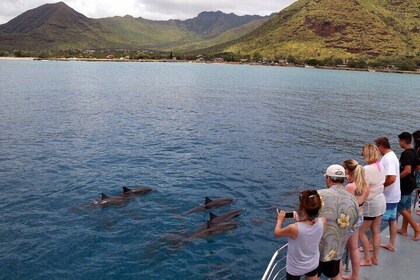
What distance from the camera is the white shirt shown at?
10312 mm

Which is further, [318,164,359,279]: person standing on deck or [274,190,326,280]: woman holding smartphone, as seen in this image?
[318,164,359,279]: person standing on deck

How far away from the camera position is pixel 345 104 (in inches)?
2719

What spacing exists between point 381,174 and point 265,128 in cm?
3422

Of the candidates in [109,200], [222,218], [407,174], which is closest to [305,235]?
[407,174]

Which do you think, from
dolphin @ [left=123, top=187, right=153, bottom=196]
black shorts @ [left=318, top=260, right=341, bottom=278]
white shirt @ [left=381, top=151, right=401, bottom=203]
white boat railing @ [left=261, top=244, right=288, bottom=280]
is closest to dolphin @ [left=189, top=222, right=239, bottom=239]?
white boat railing @ [left=261, top=244, right=288, bottom=280]

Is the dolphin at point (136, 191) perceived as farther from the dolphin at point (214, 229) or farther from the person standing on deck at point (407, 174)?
the person standing on deck at point (407, 174)

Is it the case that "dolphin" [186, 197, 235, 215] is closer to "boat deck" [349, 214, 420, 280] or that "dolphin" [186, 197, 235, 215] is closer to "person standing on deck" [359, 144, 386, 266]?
"boat deck" [349, 214, 420, 280]

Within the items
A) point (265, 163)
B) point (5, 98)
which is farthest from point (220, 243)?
point (5, 98)

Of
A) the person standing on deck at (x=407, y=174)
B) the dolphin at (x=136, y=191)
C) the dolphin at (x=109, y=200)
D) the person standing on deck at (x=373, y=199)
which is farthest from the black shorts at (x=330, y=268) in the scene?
the dolphin at (x=136, y=191)

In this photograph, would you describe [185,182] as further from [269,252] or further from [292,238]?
[292,238]

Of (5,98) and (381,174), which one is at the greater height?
(381,174)

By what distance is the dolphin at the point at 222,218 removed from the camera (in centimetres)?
1773

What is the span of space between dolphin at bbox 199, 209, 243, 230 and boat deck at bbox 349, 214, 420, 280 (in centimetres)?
814

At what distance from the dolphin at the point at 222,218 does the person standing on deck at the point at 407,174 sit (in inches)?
338
